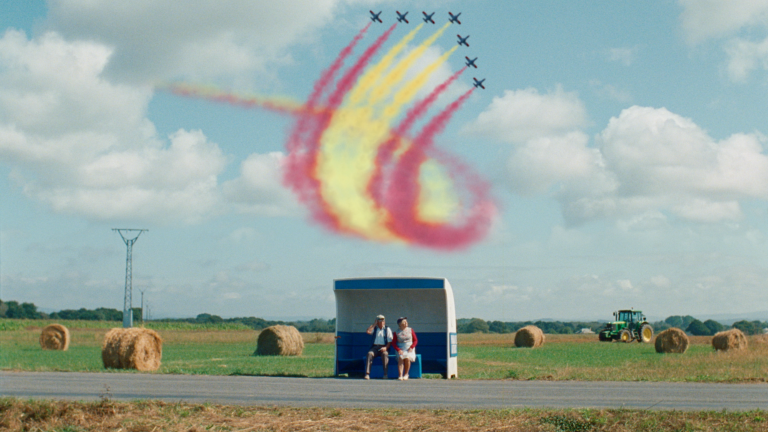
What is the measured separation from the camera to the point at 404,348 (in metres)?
18.5

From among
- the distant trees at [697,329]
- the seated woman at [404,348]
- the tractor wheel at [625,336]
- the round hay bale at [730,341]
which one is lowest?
the distant trees at [697,329]

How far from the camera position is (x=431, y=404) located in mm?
12398

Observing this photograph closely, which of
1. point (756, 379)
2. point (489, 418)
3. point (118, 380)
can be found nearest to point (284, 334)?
point (118, 380)

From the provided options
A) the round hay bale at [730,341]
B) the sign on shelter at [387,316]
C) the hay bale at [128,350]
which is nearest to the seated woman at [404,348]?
the sign on shelter at [387,316]

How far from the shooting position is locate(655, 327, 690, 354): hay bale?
38281 millimetres

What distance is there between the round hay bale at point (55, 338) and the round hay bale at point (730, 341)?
117ft

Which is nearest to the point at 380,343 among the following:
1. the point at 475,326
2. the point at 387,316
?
the point at 387,316

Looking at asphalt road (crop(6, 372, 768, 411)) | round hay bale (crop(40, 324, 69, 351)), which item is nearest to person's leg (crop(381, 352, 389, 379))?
asphalt road (crop(6, 372, 768, 411))

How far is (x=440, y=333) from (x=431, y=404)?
8.96 metres

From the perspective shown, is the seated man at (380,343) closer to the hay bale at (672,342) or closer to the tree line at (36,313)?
the hay bale at (672,342)

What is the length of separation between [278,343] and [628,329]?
107 feet

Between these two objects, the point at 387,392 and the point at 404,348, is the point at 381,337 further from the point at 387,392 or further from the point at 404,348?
the point at 387,392

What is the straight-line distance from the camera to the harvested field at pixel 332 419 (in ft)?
33.3

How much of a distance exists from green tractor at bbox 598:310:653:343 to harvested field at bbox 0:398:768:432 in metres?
46.2
